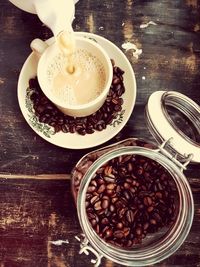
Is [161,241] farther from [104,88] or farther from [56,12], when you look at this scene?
[56,12]

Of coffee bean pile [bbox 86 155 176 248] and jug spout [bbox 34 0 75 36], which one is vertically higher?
jug spout [bbox 34 0 75 36]

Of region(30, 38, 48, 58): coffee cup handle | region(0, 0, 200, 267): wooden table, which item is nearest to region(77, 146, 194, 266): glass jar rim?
region(0, 0, 200, 267): wooden table

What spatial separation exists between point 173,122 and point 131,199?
16 cm

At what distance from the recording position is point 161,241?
3.06 feet

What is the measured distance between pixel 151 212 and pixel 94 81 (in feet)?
0.83

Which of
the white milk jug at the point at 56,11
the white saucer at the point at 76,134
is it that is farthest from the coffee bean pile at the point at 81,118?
the white milk jug at the point at 56,11

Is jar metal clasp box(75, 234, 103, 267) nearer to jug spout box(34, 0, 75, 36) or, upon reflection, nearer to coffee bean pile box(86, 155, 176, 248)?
coffee bean pile box(86, 155, 176, 248)

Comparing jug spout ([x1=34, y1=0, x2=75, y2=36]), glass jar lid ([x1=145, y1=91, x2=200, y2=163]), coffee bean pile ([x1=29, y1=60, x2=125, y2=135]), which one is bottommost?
coffee bean pile ([x1=29, y1=60, x2=125, y2=135])

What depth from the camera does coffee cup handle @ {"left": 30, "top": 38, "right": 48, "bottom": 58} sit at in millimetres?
933

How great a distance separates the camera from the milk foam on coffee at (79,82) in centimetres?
100

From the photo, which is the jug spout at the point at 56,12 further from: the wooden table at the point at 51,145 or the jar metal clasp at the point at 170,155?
the jar metal clasp at the point at 170,155

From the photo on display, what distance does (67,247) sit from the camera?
3.34 feet

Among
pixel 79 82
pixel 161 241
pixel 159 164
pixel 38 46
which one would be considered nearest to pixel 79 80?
pixel 79 82

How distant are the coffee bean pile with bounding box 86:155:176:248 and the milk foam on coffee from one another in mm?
130
